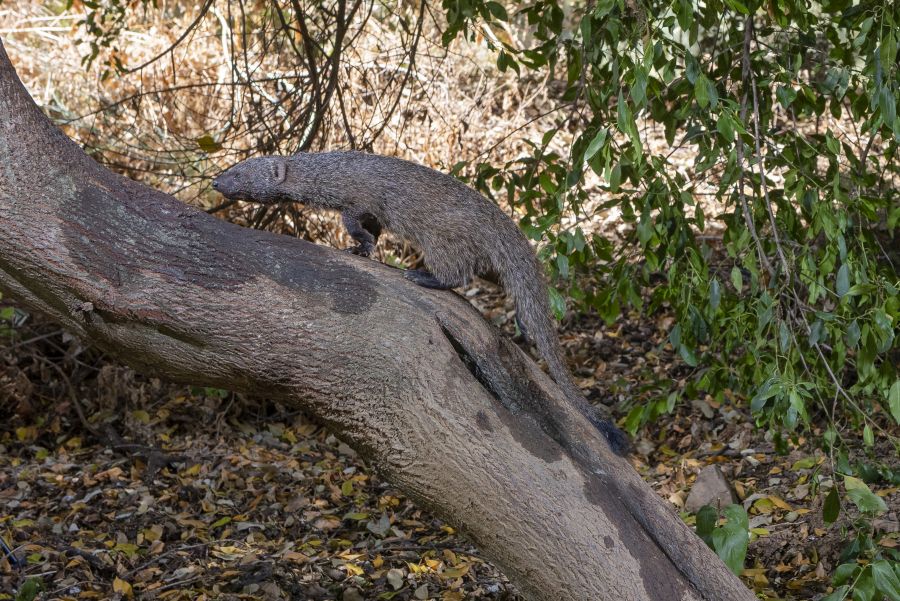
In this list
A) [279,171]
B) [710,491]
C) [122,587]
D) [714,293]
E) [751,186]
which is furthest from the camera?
[710,491]

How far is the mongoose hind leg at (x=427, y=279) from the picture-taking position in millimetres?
2725

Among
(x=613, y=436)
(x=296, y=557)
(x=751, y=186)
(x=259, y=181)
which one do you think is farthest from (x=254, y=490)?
(x=751, y=186)

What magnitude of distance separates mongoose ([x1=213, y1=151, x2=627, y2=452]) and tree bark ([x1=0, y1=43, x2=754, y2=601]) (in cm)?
52

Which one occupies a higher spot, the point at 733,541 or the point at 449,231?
the point at 449,231

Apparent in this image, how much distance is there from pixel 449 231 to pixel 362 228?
0.43 meters

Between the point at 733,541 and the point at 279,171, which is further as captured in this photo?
the point at 279,171

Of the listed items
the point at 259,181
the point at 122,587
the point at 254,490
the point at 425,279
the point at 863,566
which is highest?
the point at 259,181

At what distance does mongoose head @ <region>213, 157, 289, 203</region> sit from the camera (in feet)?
11.1

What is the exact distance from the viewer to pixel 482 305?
655cm

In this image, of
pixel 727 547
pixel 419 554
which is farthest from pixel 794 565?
pixel 419 554

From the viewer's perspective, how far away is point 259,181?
3.42m

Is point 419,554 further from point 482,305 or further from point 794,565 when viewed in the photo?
point 482,305

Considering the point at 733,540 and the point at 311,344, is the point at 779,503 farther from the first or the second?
the point at 311,344

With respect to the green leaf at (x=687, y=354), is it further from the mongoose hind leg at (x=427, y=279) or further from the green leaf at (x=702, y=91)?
the green leaf at (x=702, y=91)
